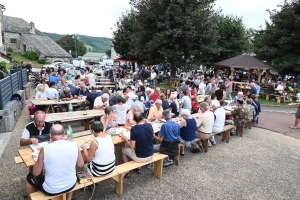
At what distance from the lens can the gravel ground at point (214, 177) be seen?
A: 13.3 feet

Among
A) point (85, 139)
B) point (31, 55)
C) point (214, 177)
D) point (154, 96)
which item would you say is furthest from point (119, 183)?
point (31, 55)

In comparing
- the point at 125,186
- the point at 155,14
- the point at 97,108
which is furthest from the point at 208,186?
the point at 155,14

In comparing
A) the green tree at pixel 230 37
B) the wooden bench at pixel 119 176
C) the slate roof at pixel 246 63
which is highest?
the green tree at pixel 230 37

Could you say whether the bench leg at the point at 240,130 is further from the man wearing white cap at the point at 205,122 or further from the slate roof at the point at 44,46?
the slate roof at the point at 44,46

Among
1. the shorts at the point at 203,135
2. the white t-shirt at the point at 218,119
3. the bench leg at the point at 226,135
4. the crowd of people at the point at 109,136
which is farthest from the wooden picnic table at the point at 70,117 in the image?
the bench leg at the point at 226,135

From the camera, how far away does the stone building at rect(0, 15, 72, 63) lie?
131 feet

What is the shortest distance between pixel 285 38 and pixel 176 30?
807 centimetres

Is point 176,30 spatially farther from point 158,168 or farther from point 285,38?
point 158,168

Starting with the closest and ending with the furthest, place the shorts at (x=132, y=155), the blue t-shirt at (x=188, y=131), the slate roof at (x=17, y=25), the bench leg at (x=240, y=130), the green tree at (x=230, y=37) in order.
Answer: the shorts at (x=132, y=155)
the blue t-shirt at (x=188, y=131)
the bench leg at (x=240, y=130)
the green tree at (x=230, y=37)
the slate roof at (x=17, y=25)

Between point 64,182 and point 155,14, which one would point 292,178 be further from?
point 155,14

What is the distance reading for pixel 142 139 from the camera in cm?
412

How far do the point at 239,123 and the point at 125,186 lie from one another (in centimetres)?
477

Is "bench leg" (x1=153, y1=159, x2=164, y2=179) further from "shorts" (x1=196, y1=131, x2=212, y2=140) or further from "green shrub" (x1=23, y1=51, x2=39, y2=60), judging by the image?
"green shrub" (x1=23, y1=51, x2=39, y2=60)

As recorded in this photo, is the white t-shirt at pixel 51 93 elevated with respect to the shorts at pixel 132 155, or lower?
elevated
